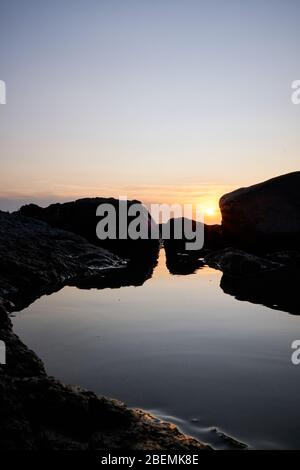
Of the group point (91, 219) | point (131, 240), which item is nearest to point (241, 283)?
point (91, 219)

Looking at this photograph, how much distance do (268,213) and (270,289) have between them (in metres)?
10.1

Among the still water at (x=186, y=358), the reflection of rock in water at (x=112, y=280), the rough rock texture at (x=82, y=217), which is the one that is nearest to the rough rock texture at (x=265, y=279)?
the still water at (x=186, y=358)

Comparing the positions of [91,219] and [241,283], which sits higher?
[91,219]

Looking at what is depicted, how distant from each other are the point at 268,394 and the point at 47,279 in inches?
319

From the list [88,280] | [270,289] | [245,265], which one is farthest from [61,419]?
[245,265]

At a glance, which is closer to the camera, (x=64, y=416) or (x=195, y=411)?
(x=64, y=416)

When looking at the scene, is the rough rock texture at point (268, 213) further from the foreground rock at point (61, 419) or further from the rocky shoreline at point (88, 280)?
the foreground rock at point (61, 419)

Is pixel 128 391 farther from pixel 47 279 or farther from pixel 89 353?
pixel 47 279

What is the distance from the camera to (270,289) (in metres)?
10.2

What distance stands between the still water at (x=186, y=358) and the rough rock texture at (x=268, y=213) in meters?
11.7

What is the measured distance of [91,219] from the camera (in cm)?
3186

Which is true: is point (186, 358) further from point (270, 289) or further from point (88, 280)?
point (88, 280)

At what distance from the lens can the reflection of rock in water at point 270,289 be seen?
8.32m
